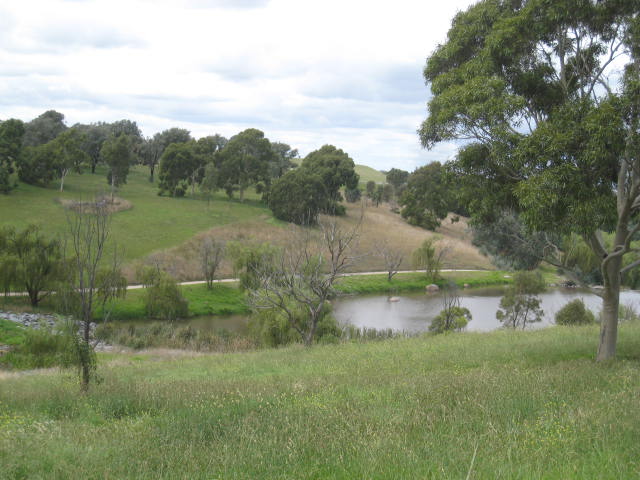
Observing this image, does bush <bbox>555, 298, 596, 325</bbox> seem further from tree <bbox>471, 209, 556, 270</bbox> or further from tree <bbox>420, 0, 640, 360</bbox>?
tree <bbox>420, 0, 640, 360</bbox>

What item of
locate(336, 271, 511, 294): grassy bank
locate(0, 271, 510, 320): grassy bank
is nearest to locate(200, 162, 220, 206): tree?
locate(336, 271, 511, 294): grassy bank

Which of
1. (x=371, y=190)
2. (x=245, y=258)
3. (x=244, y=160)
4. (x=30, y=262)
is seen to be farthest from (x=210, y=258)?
(x=371, y=190)

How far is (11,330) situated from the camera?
33.5m

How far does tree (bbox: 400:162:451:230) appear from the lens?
289ft

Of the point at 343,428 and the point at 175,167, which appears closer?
the point at 343,428

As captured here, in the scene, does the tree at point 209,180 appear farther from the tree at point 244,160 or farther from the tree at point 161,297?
the tree at point 161,297

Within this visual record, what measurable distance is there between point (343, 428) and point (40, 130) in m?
103

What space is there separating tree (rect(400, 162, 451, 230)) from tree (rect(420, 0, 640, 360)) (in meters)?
74.3

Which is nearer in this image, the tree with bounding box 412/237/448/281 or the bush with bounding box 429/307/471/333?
the bush with bounding box 429/307/471/333

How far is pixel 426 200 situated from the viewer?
89.9 metres

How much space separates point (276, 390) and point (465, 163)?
7.19 m

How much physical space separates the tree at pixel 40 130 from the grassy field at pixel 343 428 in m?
92.2

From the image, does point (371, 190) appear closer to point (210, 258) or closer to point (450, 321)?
point (210, 258)

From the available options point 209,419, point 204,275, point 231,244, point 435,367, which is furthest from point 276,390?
point 204,275
